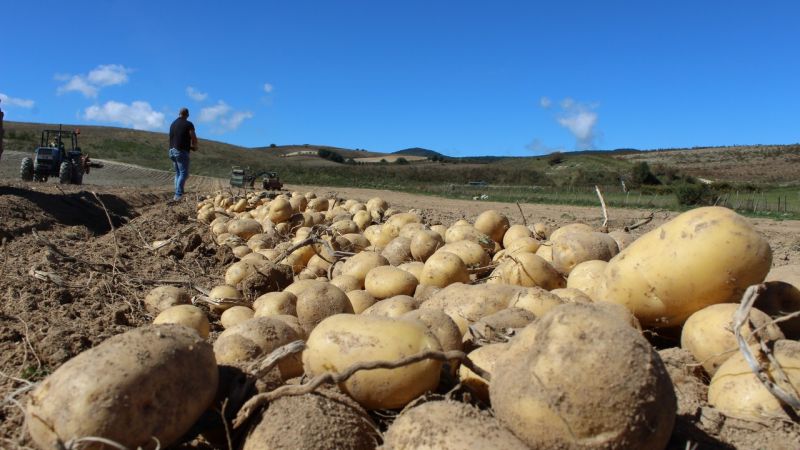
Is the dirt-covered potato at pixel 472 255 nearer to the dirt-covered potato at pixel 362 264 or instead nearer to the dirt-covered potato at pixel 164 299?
the dirt-covered potato at pixel 362 264

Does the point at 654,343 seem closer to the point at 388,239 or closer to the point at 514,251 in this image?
the point at 514,251

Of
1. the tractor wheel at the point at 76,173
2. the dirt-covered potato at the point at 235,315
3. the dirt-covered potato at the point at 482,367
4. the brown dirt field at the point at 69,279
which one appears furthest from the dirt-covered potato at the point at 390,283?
the tractor wheel at the point at 76,173

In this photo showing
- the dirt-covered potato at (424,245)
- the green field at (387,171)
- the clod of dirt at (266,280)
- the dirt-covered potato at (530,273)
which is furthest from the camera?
the green field at (387,171)

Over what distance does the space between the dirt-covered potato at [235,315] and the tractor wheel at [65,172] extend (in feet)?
68.8

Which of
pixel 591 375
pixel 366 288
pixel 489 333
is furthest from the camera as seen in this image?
pixel 366 288

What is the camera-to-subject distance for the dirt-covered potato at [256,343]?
268 centimetres

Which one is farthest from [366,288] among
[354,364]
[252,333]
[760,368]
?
Result: [760,368]

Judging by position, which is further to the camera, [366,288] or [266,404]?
[366,288]

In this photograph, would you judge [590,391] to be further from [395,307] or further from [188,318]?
[188,318]

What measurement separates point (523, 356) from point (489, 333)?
2.66 ft

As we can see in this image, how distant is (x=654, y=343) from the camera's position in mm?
3496

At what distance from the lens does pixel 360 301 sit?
4.33m

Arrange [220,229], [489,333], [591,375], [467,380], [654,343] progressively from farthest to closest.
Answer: [220,229], [654,343], [489,333], [467,380], [591,375]

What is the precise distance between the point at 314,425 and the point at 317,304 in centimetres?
165
